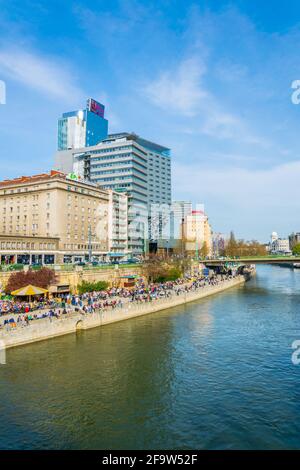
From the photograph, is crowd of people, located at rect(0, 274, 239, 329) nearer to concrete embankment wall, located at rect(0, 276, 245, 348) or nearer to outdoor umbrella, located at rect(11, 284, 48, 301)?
concrete embankment wall, located at rect(0, 276, 245, 348)

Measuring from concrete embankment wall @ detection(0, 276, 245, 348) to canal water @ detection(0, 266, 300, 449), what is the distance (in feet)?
4.24

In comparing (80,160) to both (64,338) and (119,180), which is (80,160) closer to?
(119,180)

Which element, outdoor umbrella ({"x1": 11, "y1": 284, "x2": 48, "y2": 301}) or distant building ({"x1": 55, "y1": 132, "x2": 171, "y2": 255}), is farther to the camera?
distant building ({"x1": 55, "y1": 132, "x2": 171, "y2": 255})

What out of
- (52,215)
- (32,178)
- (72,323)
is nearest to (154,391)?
(72,323)

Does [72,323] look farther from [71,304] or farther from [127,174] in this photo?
[127,174]

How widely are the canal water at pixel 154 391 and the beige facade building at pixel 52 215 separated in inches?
1801

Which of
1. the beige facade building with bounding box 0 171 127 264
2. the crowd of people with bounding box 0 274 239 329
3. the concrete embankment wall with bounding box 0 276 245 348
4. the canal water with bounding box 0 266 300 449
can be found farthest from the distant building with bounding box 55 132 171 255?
the canal water with bounding box 0 266 300 449

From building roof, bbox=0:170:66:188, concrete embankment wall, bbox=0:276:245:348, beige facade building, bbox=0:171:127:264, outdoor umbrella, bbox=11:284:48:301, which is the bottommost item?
concrete embankment wall, bbox=0:276:245:348

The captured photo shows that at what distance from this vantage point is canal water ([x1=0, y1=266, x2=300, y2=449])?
2078cm

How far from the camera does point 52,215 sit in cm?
9200

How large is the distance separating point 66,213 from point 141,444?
260 feet

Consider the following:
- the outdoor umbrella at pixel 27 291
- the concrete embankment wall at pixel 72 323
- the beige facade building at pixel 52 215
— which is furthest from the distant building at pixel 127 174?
the outdoor umbrella at pixel 27 291
